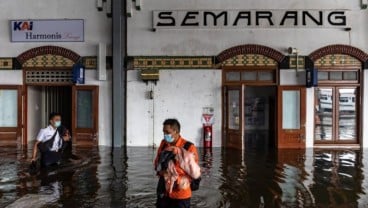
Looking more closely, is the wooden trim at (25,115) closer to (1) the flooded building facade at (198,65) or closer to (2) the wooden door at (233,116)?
(1) the flooded building facade at (198,65)

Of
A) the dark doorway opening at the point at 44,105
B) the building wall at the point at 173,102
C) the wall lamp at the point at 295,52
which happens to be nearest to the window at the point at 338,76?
the wall lamp at the point at 295,52

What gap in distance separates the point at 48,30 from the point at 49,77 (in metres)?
1.42

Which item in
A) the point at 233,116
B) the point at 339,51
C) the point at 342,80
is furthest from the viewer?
the point at 233,116

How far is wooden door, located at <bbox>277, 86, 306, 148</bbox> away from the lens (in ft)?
Result: 46.0

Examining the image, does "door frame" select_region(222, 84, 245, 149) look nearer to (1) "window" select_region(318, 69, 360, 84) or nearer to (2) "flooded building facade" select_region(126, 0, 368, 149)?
(2) "flooded building facade" select_region(126, 0, 368, 149)

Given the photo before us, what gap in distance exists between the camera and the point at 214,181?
854cm

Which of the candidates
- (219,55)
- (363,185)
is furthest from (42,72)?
(363,185)

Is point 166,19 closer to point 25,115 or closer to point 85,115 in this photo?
point 85,115

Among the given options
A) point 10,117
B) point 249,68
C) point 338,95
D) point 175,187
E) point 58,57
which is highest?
point 58,57

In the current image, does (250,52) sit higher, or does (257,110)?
(250,52)

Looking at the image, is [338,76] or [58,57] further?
[58,57]

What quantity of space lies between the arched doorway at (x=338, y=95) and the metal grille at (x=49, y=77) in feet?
24.2

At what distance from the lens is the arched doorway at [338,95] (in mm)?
13914

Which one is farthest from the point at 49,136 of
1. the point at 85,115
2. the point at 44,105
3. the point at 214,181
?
the point at 44,105
